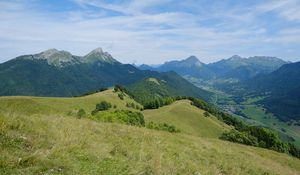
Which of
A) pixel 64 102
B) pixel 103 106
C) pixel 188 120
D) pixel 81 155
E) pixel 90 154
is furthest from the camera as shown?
pixel 103 106

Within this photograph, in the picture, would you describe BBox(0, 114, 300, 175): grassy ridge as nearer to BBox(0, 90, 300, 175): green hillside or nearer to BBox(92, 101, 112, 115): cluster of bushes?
BBox(0, 90, 300, 175): green hillside

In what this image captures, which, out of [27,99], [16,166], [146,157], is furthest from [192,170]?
[27,99]

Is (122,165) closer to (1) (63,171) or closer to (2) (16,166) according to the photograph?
(1) (63,171)

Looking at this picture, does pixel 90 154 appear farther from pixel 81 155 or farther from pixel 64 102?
pixel 64 102

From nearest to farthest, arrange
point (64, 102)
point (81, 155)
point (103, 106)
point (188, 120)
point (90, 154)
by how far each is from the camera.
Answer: point (81, 155)
point (90, 154)
point (64, 102)
point (188, 120)
point (103, 106)

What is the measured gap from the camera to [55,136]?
559 inches

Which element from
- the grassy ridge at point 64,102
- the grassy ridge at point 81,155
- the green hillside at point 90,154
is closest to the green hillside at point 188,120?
the grassy ridge at point 64,102

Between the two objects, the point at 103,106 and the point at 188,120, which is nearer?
the point at 188,120

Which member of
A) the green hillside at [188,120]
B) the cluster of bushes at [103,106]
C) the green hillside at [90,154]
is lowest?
the green hillside at [188,120]

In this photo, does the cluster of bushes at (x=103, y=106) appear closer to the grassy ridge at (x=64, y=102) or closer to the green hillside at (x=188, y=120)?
the grassy ridge at (x=64, y=102)

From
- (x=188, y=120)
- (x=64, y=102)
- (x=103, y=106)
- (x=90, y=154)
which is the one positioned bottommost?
(x=188, y=120)

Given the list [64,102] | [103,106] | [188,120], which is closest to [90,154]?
[64,102]

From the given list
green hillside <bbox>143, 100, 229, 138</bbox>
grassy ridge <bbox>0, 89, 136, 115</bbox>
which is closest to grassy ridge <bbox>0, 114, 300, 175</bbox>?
grassy ridge <bbox>0, 89, 136, 115</bbox>

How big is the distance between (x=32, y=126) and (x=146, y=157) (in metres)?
5.56
